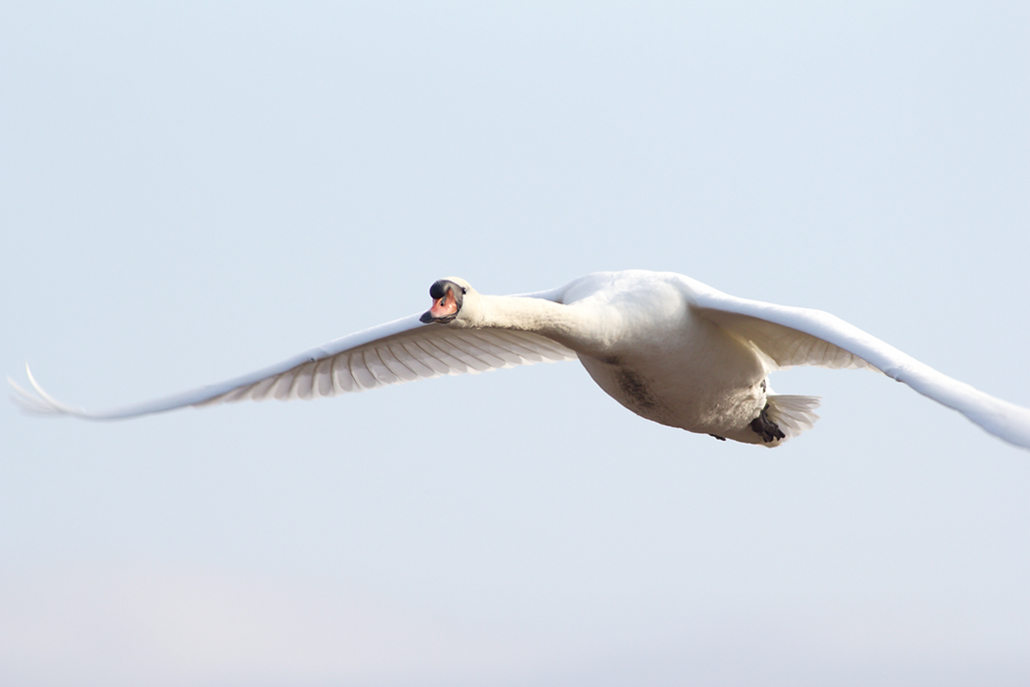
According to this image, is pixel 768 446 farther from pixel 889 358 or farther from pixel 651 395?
pixel 889 358

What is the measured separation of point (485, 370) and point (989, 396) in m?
4.66

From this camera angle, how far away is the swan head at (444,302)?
626cm

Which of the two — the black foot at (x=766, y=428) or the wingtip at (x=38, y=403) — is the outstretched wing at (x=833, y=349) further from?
the wingtip at (x=38, y=403)

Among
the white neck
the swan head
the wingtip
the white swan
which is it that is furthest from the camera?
the wingtip

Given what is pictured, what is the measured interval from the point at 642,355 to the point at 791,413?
97.4 inches

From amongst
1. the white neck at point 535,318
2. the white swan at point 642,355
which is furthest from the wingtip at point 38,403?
the white neck at point 535,318

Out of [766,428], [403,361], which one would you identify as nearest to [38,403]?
[403,361]

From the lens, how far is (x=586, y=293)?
8.46m

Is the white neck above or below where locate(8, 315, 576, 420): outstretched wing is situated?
below

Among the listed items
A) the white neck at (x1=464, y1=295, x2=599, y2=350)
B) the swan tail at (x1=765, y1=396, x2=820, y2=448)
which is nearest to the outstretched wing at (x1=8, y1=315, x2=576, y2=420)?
the swan tail at (x1=765, y1=396, x2=820, y2=448)

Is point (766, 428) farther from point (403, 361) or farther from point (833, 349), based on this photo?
point (403, 361)

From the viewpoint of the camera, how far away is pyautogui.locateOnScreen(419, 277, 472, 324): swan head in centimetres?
626

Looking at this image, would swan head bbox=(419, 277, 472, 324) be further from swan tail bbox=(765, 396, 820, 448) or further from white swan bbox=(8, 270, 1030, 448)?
swan tail bbox=(765, 396, 820, 448)

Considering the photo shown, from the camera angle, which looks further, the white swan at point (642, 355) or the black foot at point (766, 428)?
the black foot at point (766, 428)
